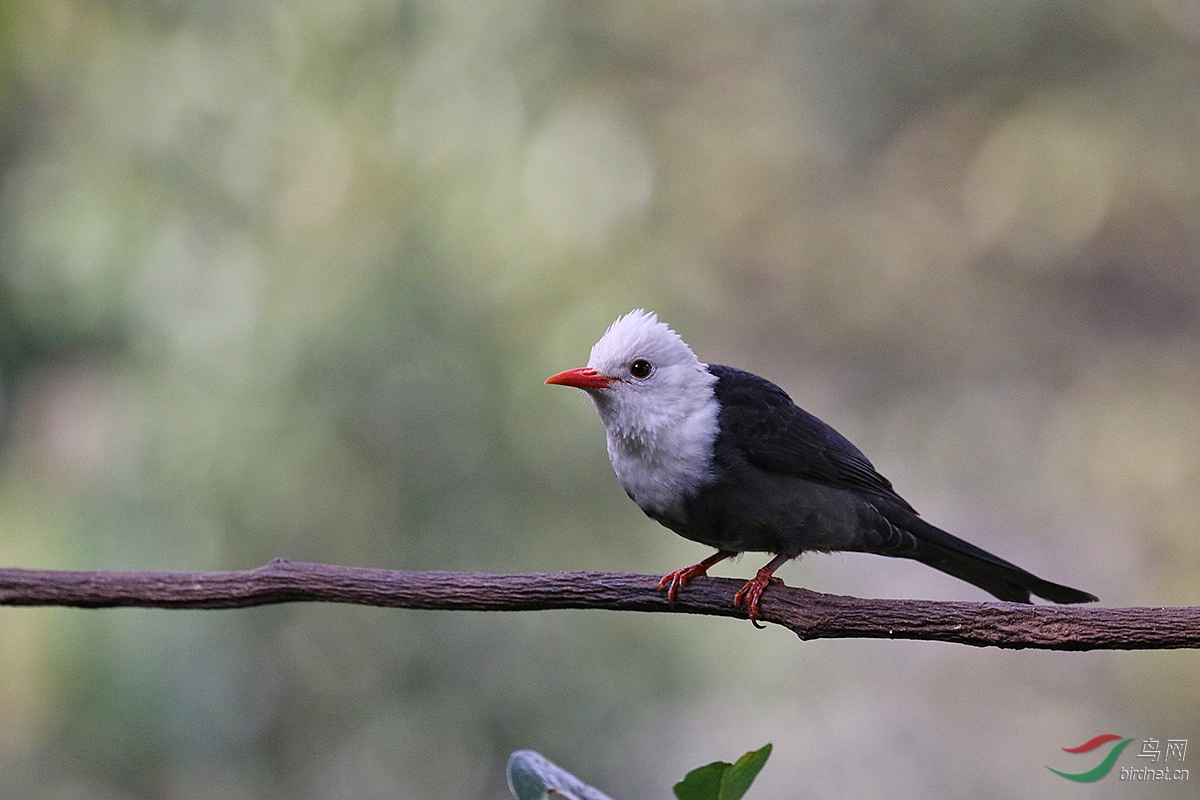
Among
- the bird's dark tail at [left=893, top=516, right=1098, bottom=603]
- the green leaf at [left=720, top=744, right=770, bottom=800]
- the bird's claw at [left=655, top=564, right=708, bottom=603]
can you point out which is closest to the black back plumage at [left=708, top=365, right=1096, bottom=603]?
the bird's dark tail at [left=893, top=516, right=1098, bottom=603]

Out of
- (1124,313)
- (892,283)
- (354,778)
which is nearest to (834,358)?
(892,283)

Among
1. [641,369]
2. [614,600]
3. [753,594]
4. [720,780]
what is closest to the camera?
[720,780]

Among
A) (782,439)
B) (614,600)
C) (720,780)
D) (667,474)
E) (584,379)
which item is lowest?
(720,780)

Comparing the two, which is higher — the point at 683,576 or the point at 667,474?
the point at 667,474

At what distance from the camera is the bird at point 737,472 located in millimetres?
2674

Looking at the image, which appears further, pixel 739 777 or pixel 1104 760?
pixel 1104 760

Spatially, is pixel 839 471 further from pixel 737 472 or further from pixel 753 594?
pixel 753 594

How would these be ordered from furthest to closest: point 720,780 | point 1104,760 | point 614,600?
point 1104,760, point 614,600, point 720,780

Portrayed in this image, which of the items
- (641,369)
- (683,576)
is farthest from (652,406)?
(683,576)

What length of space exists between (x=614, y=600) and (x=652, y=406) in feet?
1.81

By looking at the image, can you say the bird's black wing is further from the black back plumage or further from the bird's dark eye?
the bird's dark eye

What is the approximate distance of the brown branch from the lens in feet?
6.84

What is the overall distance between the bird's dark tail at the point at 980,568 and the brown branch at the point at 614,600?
55 cm

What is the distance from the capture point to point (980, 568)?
2828 mm
